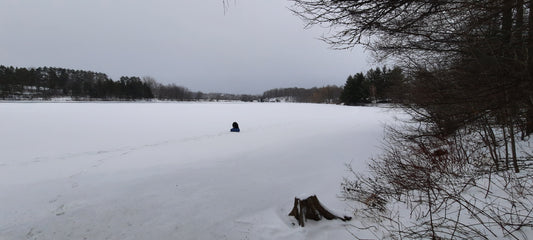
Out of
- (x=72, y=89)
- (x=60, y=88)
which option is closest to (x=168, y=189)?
(x=72, y=89)

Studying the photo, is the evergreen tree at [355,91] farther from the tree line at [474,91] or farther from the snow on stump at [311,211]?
the snow on stump at [311,211]

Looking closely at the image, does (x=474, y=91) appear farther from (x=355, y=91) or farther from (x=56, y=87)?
(x=56, y=87)

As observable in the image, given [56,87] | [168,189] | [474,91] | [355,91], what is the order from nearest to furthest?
[474,91] → [168,189] → [355,91] → [56,87]

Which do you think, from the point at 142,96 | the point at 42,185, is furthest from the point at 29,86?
the point at 42,185

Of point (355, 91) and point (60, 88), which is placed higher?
point (60, 88)

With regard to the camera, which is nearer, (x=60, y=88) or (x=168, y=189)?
(x=168, y=189)

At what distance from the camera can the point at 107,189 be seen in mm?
4391

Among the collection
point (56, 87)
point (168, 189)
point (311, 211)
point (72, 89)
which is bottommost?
point (168, 189)

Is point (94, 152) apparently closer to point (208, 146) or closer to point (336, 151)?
point (208, 146)

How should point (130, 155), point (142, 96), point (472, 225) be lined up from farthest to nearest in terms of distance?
point (142, 96)
point (130, 155)
point (472, 225)

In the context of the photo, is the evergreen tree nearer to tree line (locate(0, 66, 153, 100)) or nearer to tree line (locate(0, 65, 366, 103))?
tree line (locate(0, 65, 366, 103))

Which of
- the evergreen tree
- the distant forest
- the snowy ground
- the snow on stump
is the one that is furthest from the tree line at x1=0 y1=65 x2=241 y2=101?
the snow on stump

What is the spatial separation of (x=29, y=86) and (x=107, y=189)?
9425cm

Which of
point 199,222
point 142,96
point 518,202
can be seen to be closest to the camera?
point 518,202
